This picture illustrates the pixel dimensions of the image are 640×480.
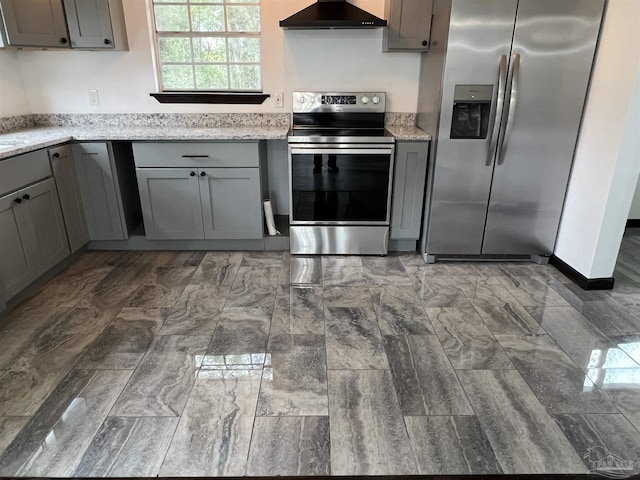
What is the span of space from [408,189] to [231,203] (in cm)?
135

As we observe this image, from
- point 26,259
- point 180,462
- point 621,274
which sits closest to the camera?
point 180,462

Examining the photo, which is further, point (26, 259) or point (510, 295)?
point (510, 295)

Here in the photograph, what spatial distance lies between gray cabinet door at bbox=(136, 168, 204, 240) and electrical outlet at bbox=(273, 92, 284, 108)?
94 centimetres

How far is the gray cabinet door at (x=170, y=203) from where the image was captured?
3100 millimetres

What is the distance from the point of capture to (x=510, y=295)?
2721mm

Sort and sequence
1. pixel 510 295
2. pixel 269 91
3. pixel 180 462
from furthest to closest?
pixel 269 91
pixel 510 295
pixel 180 462

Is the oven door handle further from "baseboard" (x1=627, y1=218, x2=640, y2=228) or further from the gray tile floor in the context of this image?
"baseboard" (x1=627, y1=218, x2=640, y2=228)

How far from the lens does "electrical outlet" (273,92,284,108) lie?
3.48 metres

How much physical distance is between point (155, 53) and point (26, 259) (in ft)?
6.22

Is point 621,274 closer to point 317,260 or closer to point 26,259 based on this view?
point 317,260

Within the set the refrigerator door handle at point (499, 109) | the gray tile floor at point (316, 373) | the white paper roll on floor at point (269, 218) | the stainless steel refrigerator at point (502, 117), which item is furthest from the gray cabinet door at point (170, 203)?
the refrigerator door handle at point (499, 109)

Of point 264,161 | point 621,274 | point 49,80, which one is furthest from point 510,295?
point 49,80

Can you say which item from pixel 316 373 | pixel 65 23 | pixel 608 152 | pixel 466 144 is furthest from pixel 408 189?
pixel 65 23

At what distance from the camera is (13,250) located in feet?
8.00
